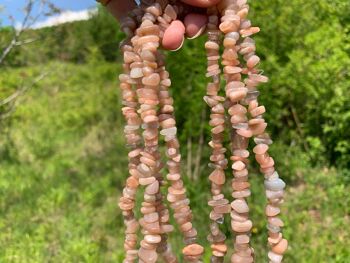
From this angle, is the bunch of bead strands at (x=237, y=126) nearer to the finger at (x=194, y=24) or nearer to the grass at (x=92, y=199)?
the finger at (x=194, y=24)

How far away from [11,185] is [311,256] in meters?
2.48

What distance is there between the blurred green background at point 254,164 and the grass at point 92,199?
0.01 meters

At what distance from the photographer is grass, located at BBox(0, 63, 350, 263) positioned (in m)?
2.73

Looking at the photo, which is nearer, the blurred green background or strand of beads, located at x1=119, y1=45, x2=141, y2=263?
strand of beads, located at x1=119, y1=45, x2=141, y2=263

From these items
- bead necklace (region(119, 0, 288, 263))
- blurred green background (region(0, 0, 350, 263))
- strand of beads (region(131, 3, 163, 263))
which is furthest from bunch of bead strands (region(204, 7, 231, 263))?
blurred green background (region(0, 0, 350, 263))

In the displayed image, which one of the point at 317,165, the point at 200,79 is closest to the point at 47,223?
the point at 200,79

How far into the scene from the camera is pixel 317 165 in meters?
4.00

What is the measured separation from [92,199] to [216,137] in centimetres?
277

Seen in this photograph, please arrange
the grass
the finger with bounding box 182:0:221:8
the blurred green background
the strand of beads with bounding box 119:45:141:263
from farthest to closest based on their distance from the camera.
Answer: the blurred green background < the grass < the strand of beads with bounding box 119:45:141:263 < the finger with bounding box 182:0:221:8

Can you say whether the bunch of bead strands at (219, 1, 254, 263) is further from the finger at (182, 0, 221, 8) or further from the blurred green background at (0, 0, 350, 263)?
the blurred green background at (0, 0, 350, 263)

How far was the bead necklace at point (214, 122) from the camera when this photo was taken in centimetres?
99

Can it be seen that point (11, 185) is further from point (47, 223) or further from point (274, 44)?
point (274, 44)

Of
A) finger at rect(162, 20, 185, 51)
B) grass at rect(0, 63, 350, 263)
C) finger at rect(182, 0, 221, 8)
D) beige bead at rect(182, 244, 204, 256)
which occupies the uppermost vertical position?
finger at rect(182, 0, 221, 8)

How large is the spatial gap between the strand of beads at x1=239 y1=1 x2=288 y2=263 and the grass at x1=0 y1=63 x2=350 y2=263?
157 cm
